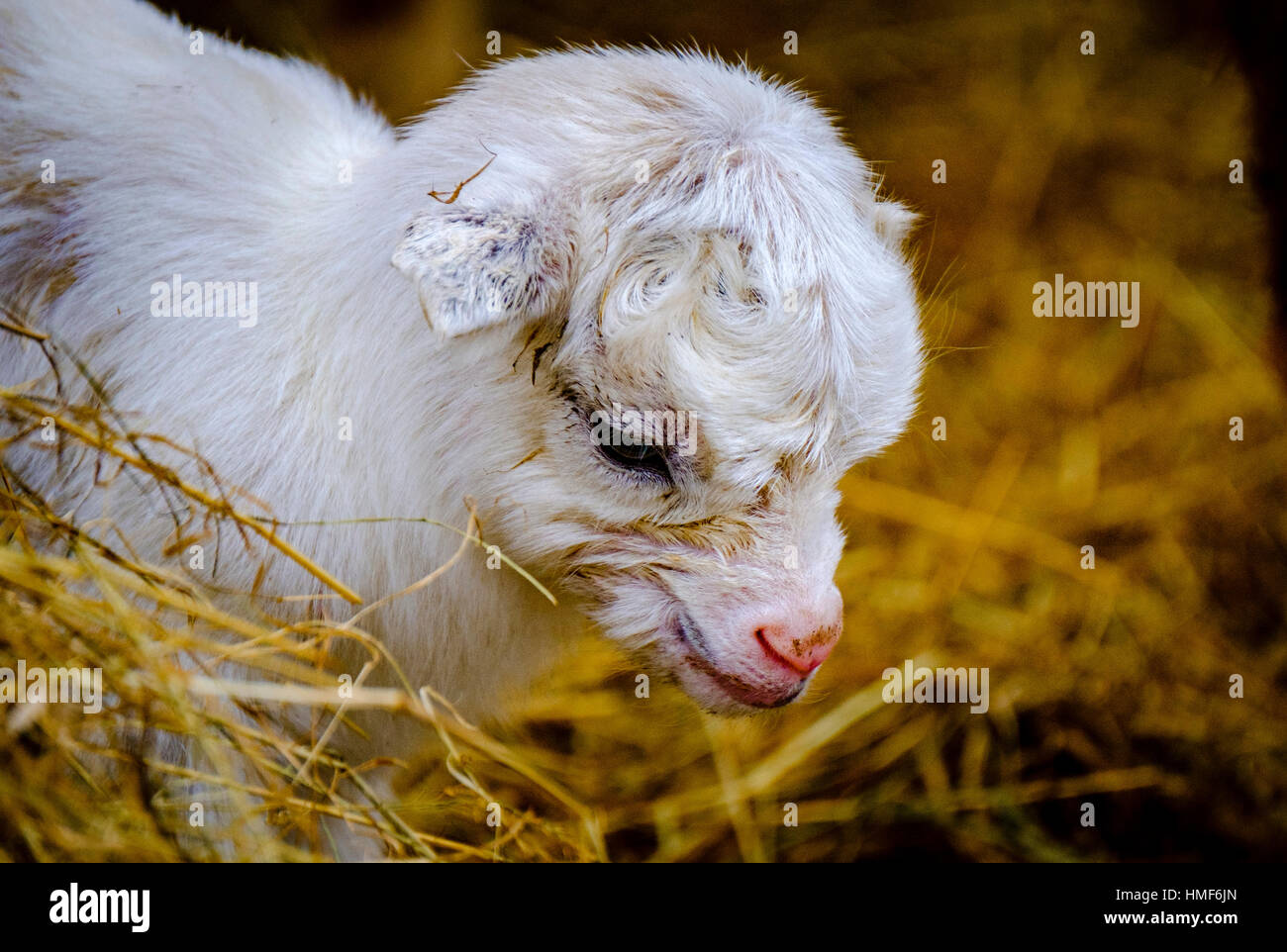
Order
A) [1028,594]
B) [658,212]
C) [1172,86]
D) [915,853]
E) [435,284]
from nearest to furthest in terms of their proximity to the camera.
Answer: [435,284] → [658,212] → [915,853] → [1028,594] → [1172,86]

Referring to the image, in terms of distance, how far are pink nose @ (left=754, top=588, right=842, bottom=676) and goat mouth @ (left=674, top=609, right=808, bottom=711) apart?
41 mm

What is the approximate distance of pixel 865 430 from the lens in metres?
1.25

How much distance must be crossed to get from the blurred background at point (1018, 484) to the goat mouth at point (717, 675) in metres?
0.16

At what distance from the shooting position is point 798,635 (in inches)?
46.8

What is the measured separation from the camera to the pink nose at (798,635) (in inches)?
46.5

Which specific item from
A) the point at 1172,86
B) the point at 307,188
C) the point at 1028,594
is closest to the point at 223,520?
the point at 307,188

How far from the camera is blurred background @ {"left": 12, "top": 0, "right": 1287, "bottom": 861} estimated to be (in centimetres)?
195
